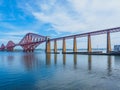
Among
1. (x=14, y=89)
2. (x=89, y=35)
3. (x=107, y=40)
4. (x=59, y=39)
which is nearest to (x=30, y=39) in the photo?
(x=59, y=39)

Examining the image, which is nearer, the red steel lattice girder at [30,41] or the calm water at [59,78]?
the calm water at [59,78]

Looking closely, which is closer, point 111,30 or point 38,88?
point 38,88

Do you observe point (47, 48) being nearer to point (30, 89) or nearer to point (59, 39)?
point (59, 39)

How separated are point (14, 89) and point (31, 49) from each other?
428 feet

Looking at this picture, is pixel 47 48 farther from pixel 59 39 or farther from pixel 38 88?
pixel 38 88

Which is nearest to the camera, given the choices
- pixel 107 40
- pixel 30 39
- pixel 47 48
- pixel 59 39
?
pixel 107 40

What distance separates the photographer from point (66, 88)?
10.8m

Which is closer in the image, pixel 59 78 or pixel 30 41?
pixel 59 78

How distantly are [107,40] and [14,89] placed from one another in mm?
59681

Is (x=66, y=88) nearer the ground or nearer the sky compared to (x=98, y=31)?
nearer the ground

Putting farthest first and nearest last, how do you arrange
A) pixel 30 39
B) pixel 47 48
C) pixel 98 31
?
1. pixel 30 39
2. pixel 47 48
3. pixel 98 31

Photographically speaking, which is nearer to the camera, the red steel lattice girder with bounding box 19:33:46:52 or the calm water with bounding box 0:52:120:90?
the calm water with bounding box 0:52:120:90

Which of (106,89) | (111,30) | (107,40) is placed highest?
(111,30)

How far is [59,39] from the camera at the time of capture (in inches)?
3986
